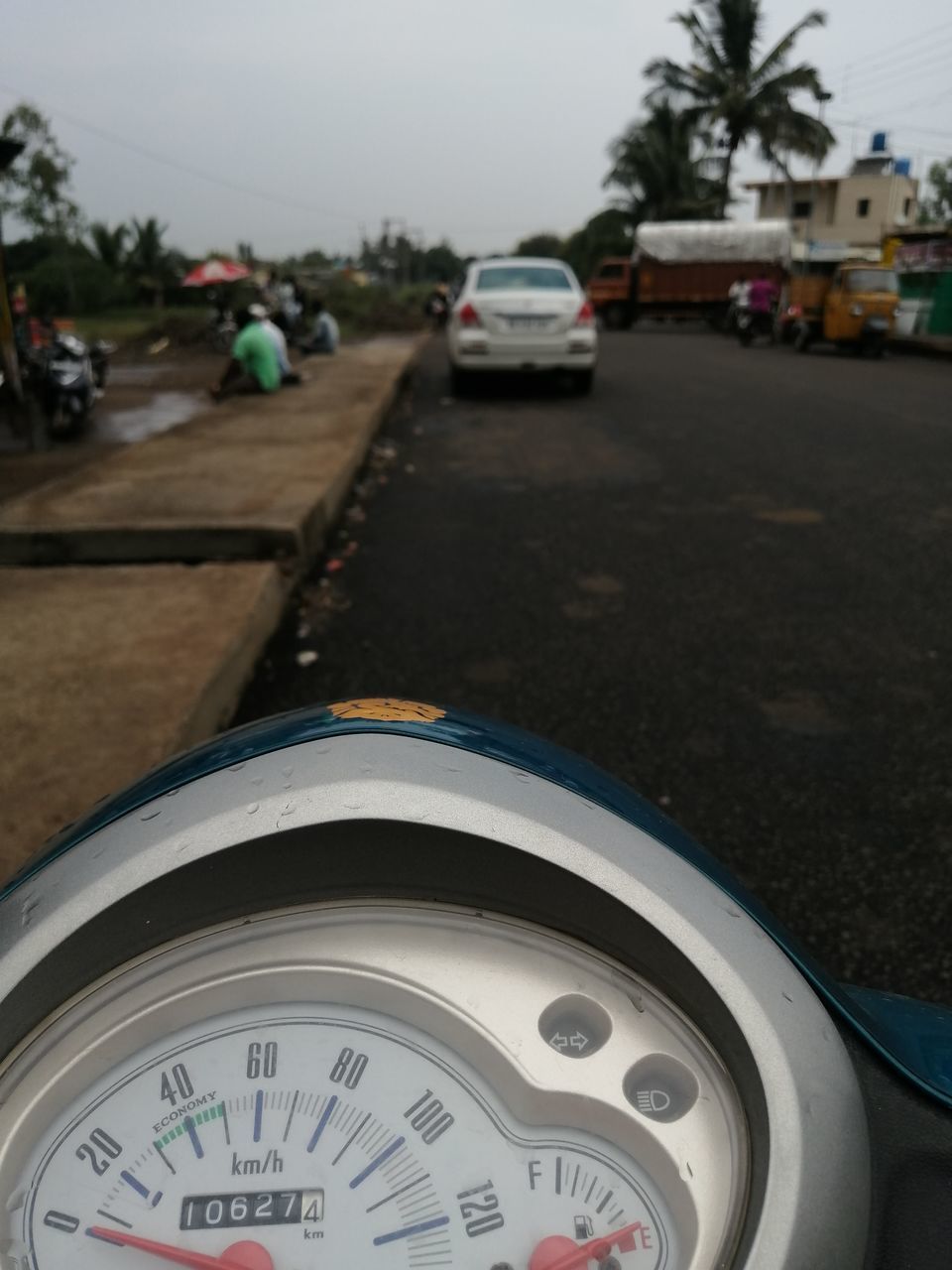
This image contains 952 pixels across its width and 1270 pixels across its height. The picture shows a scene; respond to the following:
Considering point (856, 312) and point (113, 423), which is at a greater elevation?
point (856, 312)

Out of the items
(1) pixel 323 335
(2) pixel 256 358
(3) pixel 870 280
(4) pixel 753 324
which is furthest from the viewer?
(4) pixel 753 324

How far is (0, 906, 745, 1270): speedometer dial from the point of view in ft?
2.26

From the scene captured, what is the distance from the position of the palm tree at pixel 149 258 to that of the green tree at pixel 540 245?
154ft

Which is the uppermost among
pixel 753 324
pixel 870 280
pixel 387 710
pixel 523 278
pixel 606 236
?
pixel 606 236

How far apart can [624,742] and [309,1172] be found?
213 centimetres

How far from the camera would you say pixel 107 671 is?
284 cm

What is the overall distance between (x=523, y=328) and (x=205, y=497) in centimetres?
560

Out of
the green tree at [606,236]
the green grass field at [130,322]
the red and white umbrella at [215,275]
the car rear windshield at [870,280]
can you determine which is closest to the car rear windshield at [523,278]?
the car rear windshield at [870,280]

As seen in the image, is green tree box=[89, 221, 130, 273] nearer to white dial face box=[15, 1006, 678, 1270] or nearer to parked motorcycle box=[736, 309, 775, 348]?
parked motorcycle box=[736, 309, 775, 348]

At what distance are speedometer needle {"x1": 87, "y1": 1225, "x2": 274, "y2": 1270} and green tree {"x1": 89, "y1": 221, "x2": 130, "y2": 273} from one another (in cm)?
3940

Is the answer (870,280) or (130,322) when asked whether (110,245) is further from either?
(870,280)

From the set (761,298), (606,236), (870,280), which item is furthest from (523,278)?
(606,236)

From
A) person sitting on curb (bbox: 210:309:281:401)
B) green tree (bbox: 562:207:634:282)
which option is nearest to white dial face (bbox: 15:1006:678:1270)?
person sitting on curb (bbox: 210:309:281:401)

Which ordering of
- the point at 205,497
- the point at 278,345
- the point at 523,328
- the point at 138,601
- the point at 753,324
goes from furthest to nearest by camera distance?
the point at 753,324
the point at 278,345
the point at 523,328
the point at 205,497
the point at 138,601
